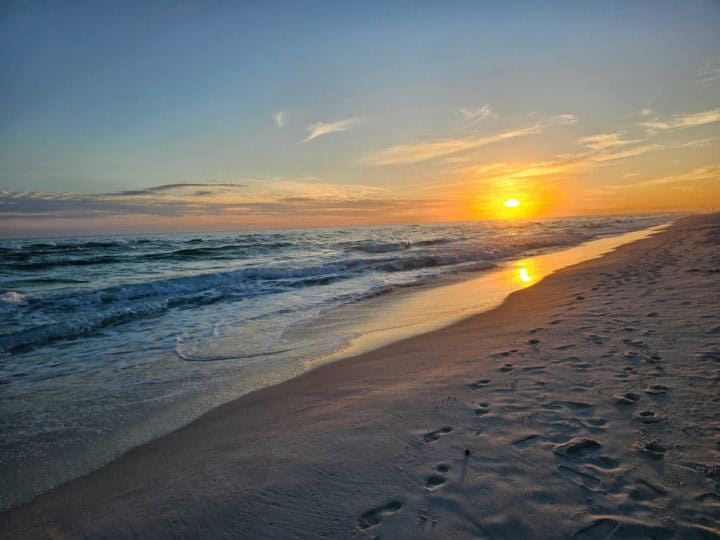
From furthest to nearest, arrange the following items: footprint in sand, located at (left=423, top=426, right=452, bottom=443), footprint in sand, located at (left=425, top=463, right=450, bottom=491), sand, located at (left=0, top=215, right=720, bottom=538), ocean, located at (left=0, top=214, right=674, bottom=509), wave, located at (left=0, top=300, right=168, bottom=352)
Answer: wave, located at (left=0, top=300, right=168, bottom=352)
ocean, located at (left=0, top=214, right=674, bottom=509)
footprint in sand, located at (left=423, top=426, right=452, bottom=443)
footprint in sand, located at (left=425, top=463, right=450, bottom=491)
sand, located at (left=0, top=215, right=720, bottom=538)

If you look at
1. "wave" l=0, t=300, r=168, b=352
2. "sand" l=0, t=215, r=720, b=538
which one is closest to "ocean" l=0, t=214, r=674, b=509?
"wave" l=0, t=300, r=168, b=352

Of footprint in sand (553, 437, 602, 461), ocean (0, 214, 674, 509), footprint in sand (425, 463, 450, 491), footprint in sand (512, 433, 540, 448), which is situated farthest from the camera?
ocean (0, 214, 674, 509)

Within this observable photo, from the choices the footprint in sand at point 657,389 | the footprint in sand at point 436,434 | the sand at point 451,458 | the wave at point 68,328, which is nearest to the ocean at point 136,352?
the wave at point 68,328

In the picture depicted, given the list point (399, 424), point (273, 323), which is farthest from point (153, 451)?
point (273, 323)

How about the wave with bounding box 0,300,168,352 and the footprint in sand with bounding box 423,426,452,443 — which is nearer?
the footprint in sand with bounding box 423,426,452,443

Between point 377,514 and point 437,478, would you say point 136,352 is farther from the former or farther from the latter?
point 437,478

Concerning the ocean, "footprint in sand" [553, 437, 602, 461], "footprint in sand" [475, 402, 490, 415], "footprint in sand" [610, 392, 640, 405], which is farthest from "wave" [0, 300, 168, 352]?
"footprint in sand" [610, 392, 640, 405]

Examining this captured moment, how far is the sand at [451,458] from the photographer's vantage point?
7.37 feet

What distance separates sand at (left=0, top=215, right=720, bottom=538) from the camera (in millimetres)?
2248

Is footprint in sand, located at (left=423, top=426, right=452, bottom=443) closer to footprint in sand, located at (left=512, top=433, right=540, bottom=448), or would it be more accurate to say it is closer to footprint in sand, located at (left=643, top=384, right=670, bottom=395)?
footprint in sand, located at (left=512, top=433, right=540, bottom=448)

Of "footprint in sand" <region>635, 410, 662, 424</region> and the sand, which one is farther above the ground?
"footprint in sand" <region>635, 410, 662, 424</region>

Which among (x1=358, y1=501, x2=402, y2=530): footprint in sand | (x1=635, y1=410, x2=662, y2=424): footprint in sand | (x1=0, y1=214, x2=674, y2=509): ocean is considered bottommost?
(x1=0, y1=214, x2=674, y2=509): ocean

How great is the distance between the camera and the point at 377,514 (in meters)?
2.32

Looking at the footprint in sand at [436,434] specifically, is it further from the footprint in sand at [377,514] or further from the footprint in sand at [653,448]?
the footprint in sand at [653,448]
